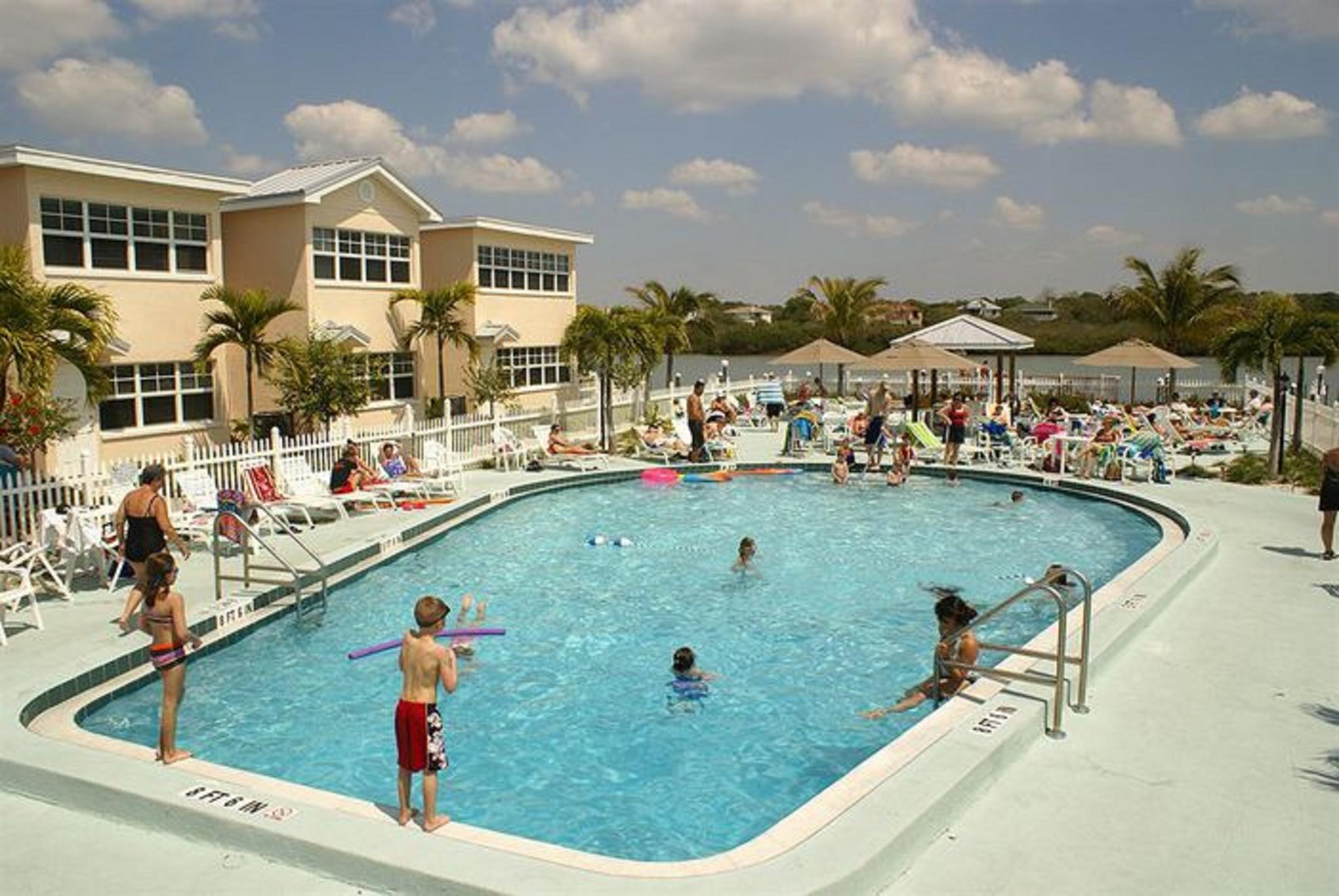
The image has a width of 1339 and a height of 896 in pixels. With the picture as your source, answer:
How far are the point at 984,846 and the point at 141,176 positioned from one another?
54.9 ft

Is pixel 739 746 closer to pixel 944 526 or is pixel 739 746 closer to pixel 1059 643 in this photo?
pixel 1059 643

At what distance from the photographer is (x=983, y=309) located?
7375 centimetres

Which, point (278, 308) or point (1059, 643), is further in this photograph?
point (278, 308)

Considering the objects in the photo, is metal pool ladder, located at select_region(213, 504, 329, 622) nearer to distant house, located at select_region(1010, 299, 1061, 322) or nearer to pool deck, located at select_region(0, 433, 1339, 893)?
pool deck, located at select_region(0, 433, 1339, 893)

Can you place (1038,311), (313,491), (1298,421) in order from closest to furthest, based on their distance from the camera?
(313,491) < (1298,421) < (1038,311)

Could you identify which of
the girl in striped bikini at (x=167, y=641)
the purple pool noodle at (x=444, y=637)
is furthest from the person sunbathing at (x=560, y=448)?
the girl in striped bikini at (x=167, y=641)

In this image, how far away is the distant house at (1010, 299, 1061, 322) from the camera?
77575mm

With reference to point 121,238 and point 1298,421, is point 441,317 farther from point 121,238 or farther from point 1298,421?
point 1298,421

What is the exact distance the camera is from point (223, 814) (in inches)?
207

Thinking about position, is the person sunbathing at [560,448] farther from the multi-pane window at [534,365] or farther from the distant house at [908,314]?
the distant house at [908,314]

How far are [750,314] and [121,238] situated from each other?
71955mm

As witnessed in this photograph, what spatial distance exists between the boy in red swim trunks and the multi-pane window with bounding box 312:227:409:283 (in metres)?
16.7

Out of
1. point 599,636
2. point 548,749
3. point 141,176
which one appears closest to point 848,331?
point 141,176

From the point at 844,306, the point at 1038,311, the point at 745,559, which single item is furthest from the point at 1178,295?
the point at 1038,311
